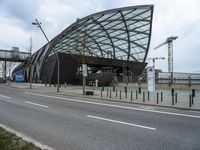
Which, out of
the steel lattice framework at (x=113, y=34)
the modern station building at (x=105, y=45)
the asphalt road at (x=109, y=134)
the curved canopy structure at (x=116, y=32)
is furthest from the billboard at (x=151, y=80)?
the steel lattice framework at (x=113, y=34)

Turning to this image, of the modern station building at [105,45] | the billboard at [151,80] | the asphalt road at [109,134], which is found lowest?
the asphalt road at [109,134]

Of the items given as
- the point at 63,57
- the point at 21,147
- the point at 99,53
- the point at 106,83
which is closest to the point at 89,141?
the point at 21,147

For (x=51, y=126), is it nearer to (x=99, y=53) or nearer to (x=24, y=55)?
(x=99, y=53)

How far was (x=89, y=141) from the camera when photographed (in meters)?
5.62

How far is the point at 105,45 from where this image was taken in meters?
68.5

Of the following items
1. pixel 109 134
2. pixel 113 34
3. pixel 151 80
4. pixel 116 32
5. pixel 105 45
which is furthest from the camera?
pixel 105 45

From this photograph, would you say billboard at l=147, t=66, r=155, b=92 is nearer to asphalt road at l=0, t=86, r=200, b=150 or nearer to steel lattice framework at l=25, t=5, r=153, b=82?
asphalt road at l=0, t=86, r=200, b=150

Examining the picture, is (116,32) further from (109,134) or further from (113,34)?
(109,134)

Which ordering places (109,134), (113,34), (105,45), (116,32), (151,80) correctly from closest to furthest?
(109,134) < (151,80) < (116,32) < (113,34) < (105,45)

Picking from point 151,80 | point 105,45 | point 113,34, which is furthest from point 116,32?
point 151,80

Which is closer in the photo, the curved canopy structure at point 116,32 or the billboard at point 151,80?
the billboard at point 151,80

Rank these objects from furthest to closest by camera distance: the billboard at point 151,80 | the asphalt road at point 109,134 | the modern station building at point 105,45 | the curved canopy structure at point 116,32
Result: the curved canopy structure at point 116,32
the modern station building at point 105,45
the billboard at point 151,80
the asphalt road at point 109,134

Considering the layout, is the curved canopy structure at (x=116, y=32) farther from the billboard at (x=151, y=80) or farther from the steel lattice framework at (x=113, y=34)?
the billboard at (x=151, y=80)

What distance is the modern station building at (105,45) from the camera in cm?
4634
